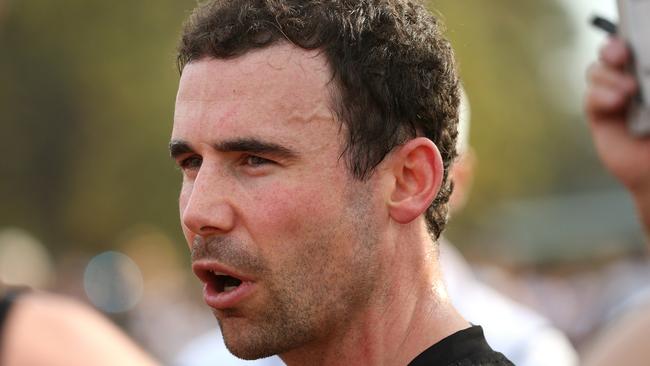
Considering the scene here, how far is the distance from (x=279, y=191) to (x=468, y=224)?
24803 millimetres

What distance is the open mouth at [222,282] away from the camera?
11.8ft

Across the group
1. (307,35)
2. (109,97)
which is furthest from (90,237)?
(307,35)

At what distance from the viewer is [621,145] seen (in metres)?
3.16

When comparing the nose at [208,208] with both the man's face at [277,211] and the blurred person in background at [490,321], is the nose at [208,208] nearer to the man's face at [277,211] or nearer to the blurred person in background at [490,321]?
the man's face at [277,211]

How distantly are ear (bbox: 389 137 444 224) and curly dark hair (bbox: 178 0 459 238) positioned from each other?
4 cm

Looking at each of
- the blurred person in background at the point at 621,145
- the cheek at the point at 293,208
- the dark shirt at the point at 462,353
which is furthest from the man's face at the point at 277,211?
the blurred person in background at the point at 621,145

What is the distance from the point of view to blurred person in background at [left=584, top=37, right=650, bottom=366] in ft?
9.73

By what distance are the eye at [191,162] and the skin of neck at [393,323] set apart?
582 millimetres

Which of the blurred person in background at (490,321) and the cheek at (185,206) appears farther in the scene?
the blurred person in background at (490,321)

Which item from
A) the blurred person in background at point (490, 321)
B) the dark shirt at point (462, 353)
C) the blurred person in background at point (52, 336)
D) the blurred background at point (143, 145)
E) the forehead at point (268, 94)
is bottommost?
the blurred background at point (143, 145)

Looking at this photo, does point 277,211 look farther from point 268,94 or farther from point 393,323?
point 393,323

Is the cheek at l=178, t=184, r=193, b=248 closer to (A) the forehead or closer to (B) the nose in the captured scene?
(B) the nose

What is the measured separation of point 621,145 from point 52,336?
7.39 feet

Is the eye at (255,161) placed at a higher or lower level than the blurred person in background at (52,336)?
higher
